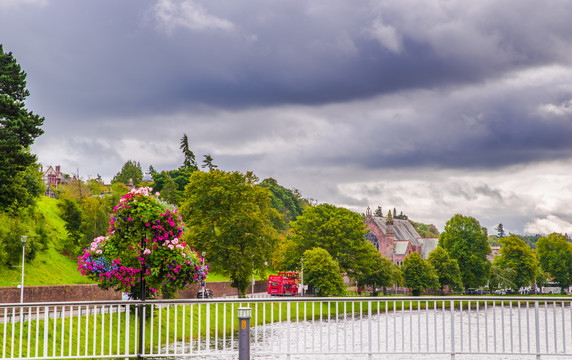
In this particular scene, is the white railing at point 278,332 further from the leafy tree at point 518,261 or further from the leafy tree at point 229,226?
the leafy tree at point 518,261

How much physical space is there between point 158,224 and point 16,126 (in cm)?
2828

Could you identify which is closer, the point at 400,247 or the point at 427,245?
the point at 400,247

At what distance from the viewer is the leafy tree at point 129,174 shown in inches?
4728

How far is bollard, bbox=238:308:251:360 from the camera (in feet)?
31.3

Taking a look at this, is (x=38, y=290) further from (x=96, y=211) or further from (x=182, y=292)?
(x=96, y=211)

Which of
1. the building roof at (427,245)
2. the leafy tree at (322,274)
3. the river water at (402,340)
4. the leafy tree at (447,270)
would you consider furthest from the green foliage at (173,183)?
the building roof at (427,245)

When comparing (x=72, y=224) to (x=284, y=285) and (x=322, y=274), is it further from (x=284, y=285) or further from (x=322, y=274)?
(x=322, y=274)

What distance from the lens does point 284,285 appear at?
2253 inches

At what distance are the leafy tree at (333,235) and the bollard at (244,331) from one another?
5138 cm

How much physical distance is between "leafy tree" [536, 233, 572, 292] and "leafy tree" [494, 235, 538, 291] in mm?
13158

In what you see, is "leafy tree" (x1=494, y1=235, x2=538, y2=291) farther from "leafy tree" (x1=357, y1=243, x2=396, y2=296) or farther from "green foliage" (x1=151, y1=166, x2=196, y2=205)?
"green foliage" (x1=151, y1=166, x2=196, y2=205)

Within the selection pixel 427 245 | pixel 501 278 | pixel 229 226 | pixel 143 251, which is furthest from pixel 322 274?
pixel 427 245

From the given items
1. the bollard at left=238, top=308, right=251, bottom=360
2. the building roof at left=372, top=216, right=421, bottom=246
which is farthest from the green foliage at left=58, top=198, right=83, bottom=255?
the building roof at left=372, top=216, right=421, bottom=246

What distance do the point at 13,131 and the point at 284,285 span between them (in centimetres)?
3069
